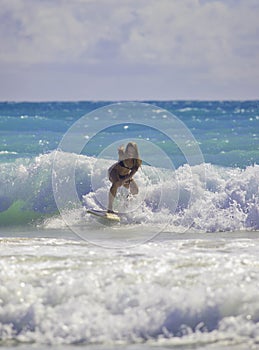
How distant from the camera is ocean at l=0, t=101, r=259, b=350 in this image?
7711mm

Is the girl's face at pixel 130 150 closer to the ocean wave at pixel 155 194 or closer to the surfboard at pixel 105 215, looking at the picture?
the ocean wave at pixel 155 194

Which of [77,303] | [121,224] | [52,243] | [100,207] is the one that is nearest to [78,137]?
[100,207]

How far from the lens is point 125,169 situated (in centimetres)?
1219

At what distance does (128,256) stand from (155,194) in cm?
377

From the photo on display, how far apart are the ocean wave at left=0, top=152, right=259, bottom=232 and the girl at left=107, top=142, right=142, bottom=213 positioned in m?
0.14

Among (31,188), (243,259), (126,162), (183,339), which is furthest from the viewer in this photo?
(31,188)

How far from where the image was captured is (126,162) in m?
12.0

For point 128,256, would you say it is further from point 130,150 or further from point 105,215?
point 105,215

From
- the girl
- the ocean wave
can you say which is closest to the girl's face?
the girl

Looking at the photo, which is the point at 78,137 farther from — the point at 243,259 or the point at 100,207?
the point at 243,259

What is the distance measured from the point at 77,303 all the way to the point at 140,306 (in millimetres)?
553

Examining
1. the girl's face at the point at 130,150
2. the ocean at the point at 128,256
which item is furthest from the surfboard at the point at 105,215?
the girl's face at the point at 130,150

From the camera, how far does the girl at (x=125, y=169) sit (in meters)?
11.8

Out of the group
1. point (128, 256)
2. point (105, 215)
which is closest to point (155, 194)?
point (105, 215)
